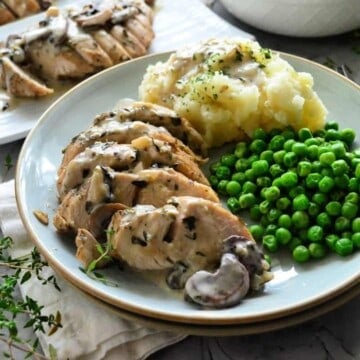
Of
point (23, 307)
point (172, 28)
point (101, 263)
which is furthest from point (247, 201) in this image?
point (172, 28)

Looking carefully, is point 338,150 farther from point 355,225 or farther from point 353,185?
point 355,225

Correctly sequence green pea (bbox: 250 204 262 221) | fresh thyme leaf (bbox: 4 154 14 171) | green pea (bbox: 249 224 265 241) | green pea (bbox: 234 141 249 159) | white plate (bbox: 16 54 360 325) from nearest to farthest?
white plate (bbox: 16 54 360 325), green pea (bbox: 249 224 265 241), green pea (bbox: 250 204 262 221), green pea (bbox: 234 141 249 159), fresh thyme leaf (bbox: 4 154 14 171)

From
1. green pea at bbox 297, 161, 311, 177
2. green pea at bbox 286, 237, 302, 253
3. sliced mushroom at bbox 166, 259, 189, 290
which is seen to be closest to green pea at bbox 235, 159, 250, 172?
green pea at bbox 297, 161, 311, 177

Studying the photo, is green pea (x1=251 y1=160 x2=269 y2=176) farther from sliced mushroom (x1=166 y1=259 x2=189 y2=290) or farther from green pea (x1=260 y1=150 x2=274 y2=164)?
sliced mushroom (x1=166 y1=259 x2=189 y2=290)

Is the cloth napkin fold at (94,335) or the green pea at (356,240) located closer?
the cloth napkin fold at (94,335)

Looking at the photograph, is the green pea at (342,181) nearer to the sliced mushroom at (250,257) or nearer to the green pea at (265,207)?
the green pea at (265,207)

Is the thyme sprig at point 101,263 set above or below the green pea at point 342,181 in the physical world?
below

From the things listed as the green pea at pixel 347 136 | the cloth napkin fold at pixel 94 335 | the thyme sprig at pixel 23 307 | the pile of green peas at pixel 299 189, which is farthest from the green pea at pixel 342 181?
the thyme sprig at pixel 23 307
